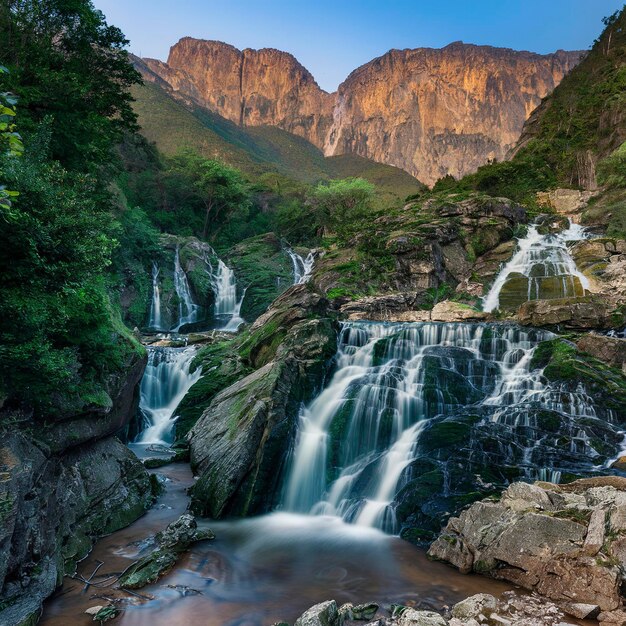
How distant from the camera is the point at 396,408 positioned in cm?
1173

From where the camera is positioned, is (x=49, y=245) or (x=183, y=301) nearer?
(x=49, y=245)

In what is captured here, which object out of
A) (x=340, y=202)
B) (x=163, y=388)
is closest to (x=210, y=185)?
(x=340, y=202)

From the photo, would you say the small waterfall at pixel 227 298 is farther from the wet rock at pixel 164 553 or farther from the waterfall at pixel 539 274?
the wet rock at pixel 164 553

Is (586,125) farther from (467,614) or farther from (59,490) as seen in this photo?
(59,490)

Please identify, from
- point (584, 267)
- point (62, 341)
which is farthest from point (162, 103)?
point (62, 341)

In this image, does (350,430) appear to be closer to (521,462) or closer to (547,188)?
(521,462)

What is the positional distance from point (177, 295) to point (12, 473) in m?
25.2

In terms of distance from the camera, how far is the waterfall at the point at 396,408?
10016mm

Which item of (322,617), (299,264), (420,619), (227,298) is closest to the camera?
(420,619)

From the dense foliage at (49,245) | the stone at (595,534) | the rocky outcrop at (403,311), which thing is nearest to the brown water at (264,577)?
the stone at (595,534)

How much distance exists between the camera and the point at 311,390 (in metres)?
12.8

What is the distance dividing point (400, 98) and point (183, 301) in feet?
422

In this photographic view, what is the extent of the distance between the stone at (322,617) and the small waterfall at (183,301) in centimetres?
2498

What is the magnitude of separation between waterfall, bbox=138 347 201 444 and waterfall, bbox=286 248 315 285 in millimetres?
16071
